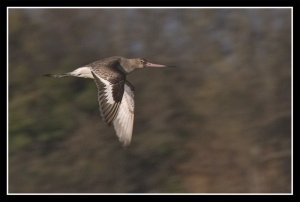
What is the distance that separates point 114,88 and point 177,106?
14.0 ft

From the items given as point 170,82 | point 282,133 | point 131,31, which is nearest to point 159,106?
point 170,82

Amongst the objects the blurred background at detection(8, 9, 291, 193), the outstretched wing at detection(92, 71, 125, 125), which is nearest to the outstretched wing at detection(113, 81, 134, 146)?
the outstretched wing at detection(92, 71, 125, 125)

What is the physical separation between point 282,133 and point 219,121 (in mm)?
1071

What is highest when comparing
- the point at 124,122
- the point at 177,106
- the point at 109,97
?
the point at 109,97

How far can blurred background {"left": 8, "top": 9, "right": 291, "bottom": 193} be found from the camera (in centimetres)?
1245

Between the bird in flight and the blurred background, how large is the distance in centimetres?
254

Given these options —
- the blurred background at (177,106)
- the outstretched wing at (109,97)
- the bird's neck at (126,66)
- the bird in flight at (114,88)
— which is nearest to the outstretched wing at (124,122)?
the bird in flight at (114,88)

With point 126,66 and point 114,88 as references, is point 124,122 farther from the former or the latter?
point 114,88

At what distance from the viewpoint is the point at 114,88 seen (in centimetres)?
845

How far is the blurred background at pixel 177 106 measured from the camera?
490 inches

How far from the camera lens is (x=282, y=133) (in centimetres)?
1269

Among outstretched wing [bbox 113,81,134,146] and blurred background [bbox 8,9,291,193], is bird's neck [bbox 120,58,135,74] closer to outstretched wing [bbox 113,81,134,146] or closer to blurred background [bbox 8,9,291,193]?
outstretched wing [bbox 113,81,134,146]

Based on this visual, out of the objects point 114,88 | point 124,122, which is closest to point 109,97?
point 114,88

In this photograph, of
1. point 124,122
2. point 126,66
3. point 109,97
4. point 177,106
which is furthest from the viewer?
point 177,106
